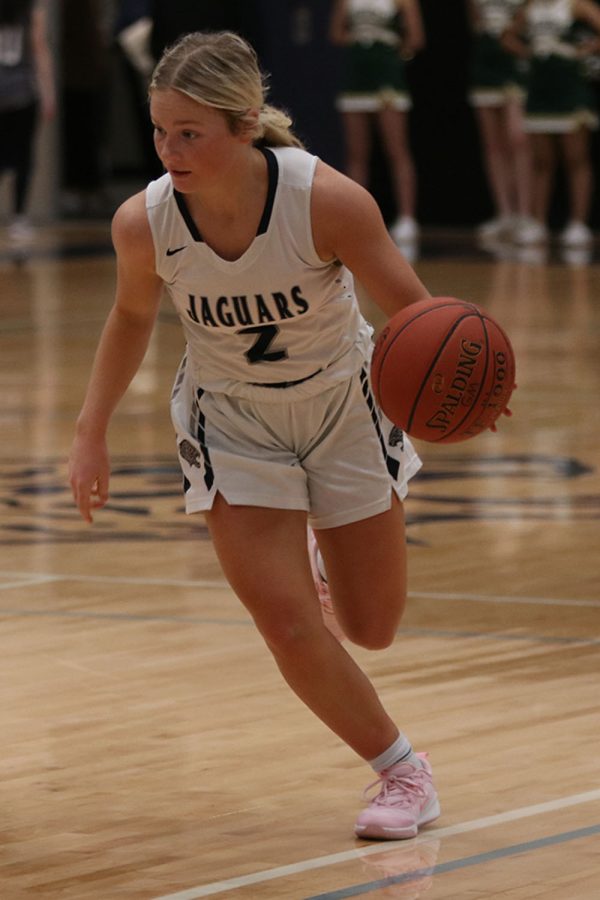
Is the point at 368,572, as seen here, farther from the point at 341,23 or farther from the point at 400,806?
the point at 341,23

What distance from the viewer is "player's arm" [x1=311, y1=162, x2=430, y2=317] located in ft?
11.7

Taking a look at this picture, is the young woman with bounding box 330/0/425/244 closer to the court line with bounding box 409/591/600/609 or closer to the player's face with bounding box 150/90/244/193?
the court line with bounding box 409/591/600/609

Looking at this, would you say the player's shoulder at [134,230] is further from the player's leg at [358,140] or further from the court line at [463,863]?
the player's leg at [358,140]

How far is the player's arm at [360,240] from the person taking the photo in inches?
140

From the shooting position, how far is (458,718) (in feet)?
14.0

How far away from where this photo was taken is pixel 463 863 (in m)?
3.32

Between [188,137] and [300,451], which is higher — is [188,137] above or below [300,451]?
above

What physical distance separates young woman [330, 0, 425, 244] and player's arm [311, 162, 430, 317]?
11.8m

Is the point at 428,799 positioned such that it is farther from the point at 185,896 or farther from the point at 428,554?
the point at 428,554

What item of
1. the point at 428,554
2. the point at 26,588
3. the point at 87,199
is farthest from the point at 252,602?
the point at 87,199

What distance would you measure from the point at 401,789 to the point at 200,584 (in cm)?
208

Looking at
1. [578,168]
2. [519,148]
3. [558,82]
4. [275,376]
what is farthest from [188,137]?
[519,148]

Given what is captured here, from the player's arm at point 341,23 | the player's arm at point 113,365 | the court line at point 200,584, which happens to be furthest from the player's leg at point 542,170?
the player's arm at point 113,365

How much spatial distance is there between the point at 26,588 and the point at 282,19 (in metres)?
13.3
